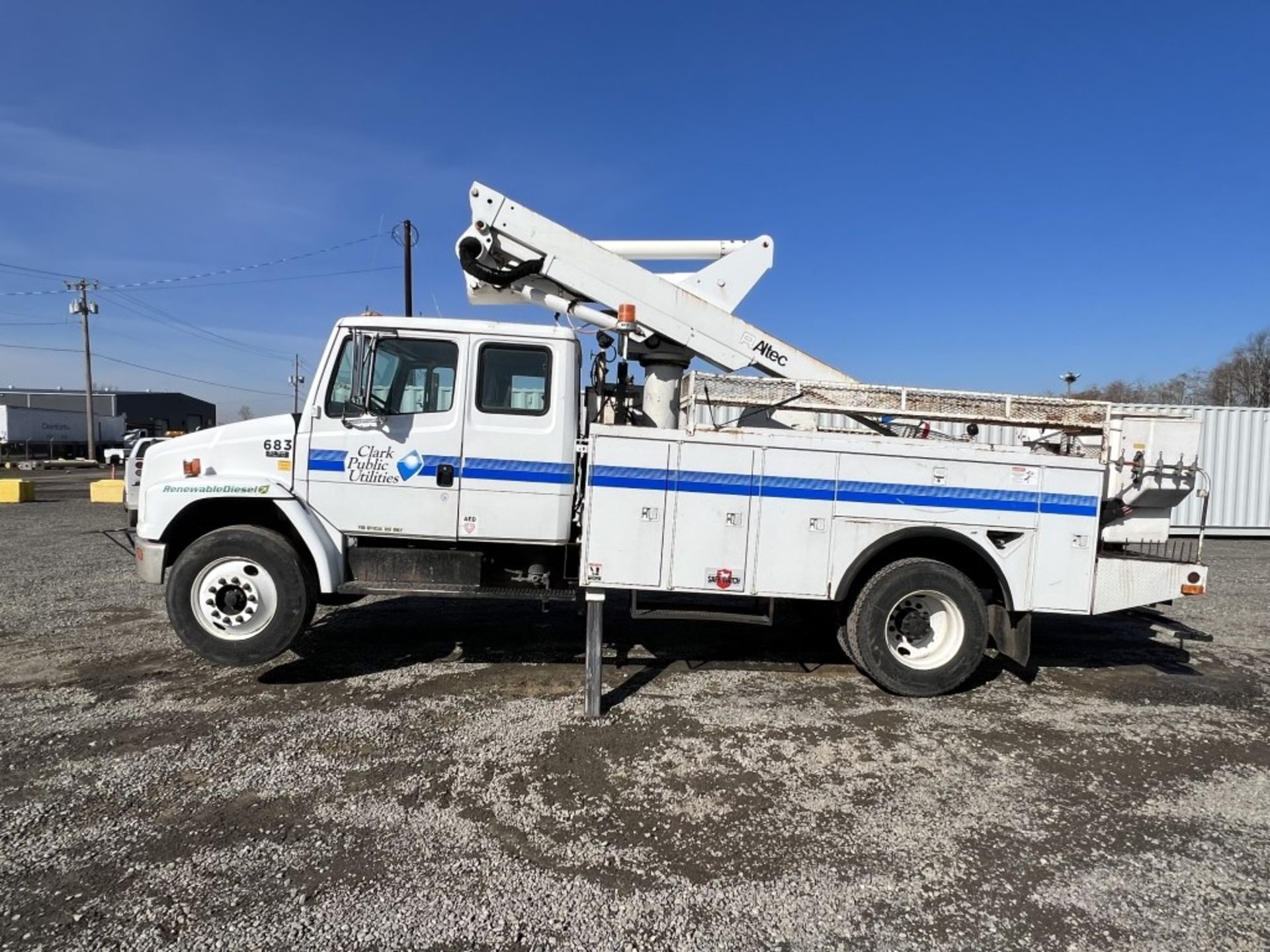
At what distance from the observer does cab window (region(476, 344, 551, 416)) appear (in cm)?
510

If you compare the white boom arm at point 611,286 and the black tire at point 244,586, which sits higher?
the white boom arm at point 611,286

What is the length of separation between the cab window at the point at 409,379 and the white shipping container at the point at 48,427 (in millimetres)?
62736

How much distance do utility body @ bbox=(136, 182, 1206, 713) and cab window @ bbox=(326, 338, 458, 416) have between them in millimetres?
15

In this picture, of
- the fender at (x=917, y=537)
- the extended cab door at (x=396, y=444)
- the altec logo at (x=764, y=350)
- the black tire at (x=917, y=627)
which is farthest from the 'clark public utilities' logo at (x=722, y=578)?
the altec logo at (x=764, y=350)

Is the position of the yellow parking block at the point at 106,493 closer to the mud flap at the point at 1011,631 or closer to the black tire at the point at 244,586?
the black tire at the point at 244,586

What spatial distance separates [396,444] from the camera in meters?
5.07

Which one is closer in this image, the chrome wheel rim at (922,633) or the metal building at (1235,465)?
the chrome wheel rim at (922,633)

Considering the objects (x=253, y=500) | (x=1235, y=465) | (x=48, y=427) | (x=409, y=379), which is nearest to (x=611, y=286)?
(x=409, y=379)

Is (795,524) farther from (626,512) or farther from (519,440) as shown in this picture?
(519,440)

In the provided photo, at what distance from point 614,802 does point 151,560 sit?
3877mm

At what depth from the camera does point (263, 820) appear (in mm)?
3326

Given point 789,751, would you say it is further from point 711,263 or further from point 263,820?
point 711,263

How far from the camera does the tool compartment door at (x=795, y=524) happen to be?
4867 mm

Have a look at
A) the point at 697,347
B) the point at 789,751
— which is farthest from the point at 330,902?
the point at 697,347
